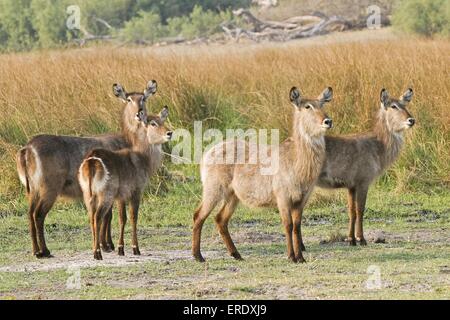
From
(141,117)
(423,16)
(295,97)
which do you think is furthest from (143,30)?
(295,97)

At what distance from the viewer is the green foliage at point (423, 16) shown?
96.1 feet

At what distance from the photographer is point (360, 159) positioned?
1112cm

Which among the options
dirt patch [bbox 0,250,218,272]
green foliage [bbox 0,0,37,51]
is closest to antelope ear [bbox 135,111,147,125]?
dirt patch [bbox 0,250,218,272]

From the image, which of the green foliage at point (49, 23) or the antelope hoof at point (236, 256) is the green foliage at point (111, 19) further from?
the antelope hoof at point (236, 256)

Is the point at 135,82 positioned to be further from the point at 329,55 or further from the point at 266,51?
the point at 266,51

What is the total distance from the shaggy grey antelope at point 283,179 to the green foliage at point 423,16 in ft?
63.3

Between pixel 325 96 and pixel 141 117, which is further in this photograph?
pixel 141 117

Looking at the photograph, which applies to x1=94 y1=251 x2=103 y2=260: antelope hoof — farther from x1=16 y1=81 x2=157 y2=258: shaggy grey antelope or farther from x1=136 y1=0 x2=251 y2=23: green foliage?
x1=136 y1=0 x2=251 y2=23: green foliage

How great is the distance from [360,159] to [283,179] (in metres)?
1.52

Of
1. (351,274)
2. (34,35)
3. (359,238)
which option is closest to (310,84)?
(359,238)

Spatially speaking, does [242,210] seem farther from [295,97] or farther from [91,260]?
[91,260]

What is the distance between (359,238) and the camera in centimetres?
1087

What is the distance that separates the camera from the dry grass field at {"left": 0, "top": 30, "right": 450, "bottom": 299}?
29.3 ft
